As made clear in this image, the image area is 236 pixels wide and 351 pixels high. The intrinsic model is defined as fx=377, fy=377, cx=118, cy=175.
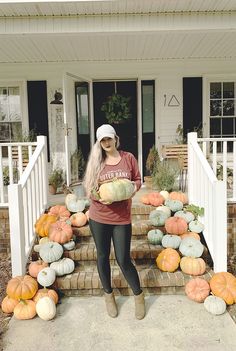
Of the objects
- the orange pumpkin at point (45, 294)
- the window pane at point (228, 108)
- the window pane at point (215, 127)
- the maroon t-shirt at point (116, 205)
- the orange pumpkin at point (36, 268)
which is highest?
the window pane at point (228, 108)

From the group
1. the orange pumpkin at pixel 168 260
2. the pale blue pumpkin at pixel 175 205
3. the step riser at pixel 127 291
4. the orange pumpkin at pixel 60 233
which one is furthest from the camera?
the pale blue pumpkin at pixel 175 205

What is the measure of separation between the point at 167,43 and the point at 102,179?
3.30 metres

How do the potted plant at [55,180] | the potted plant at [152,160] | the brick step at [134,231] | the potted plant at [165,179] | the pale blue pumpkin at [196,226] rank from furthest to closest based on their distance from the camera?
the potted plant at [152,160], the potted plant at [55,180], the potted plant at [165,179], the brick step at [134,231], the pale blue pumpkin at [196,226]

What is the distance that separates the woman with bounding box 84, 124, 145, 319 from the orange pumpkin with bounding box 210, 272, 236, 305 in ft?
2.31

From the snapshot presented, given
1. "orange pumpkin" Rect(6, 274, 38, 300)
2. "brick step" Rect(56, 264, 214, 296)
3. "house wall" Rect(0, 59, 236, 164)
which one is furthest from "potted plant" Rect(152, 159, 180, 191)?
"orange pumpkin" Rect(6, 274, 38, 300)

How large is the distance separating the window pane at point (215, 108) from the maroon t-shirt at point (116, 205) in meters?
4.59

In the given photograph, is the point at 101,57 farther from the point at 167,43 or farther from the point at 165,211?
the point at 165,211

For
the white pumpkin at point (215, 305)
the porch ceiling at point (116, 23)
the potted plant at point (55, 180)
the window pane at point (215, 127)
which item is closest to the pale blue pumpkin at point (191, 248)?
the white pumpkin at point (215, 305)

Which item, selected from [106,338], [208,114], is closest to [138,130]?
[208,114]

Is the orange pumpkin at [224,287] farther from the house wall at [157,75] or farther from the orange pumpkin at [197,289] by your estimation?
the house wall at [157,75]

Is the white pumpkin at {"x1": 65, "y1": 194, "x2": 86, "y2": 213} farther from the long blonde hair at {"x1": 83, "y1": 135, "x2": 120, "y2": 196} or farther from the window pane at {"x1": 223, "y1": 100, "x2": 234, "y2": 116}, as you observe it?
the window pane at {"x1": 223, "y1": 100, "x2": 234, "y2": 116}

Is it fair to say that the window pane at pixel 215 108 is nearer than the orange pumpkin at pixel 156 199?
No

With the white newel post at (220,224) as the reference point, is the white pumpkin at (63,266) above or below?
below

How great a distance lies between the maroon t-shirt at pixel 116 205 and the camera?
3035 millimetres
